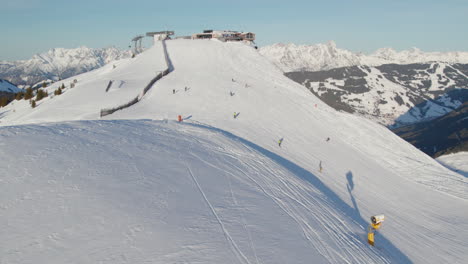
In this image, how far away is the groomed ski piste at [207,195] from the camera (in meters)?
8.10

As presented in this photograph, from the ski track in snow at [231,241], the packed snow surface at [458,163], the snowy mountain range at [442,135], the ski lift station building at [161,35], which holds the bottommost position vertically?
the snowy mountain range at [442,135]

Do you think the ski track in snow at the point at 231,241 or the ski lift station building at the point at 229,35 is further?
the ski lift station building at the point at 229,35

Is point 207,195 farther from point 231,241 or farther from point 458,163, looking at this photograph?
point 458,163

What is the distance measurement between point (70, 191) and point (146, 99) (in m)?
26.1

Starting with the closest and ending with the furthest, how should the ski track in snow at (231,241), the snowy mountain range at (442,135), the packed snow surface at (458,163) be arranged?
the ski track in snow at (231,241) < the packed snow surface at (458,163) < the snowy mountain range at (442,135)

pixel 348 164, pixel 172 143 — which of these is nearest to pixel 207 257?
pixel 172 143

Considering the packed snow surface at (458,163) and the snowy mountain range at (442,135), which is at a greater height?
the packed snow surface at (458,163)

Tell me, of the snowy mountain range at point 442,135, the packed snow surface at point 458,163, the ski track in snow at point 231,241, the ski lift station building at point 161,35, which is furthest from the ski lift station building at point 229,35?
the snowy mountain range at point 442,135

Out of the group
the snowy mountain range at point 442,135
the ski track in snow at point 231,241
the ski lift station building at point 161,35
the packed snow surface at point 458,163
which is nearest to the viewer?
the ski track in snow at point 231,241

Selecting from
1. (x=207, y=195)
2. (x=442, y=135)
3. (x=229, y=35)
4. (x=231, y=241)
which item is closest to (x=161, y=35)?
(x=229, y=35)

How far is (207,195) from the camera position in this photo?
11.3 metres

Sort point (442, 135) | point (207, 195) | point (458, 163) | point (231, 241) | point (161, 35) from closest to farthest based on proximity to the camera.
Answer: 1. point (231, 241)
2. point (207, 195)
3. point (458, 163)
4. point (161, 35)
5. point (442, 135)

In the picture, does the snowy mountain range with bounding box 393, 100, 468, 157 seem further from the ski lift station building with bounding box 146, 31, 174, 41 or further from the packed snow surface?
the ski lift station building with bounding box 146, 31, 174, 41

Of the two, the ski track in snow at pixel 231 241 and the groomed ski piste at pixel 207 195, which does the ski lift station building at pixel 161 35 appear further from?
the ski track in snow at pixel 231 241
